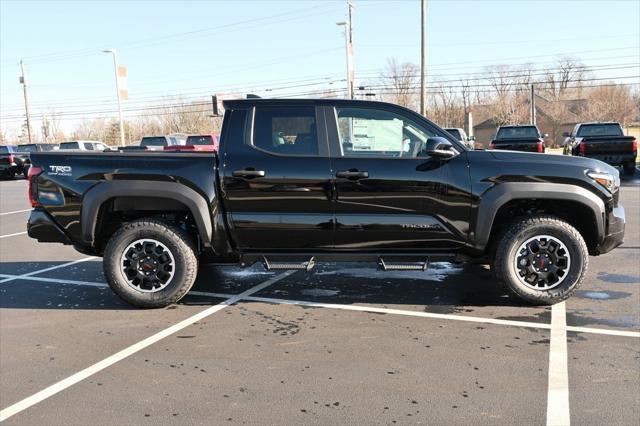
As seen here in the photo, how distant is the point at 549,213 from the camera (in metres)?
5.31

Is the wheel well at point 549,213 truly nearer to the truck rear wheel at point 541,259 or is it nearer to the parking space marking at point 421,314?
the truck rear wheel at point 541,259

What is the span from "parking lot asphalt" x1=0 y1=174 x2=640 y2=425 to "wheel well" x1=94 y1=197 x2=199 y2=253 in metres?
0.72

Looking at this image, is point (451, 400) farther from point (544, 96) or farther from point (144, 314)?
point (544, 96)

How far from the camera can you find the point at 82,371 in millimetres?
3869

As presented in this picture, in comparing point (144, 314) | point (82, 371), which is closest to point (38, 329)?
point (144, 314)

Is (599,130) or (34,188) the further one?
(599,130)

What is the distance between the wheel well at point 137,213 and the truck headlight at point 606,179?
3768 mm

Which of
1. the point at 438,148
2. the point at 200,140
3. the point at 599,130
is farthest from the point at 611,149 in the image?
the point at 200,140

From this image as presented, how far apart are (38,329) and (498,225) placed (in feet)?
14.2

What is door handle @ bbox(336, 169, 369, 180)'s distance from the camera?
4949mm

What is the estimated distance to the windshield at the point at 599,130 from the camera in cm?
1947

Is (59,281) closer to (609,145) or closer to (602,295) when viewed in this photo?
(602,295)

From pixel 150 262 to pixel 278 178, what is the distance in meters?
1.49

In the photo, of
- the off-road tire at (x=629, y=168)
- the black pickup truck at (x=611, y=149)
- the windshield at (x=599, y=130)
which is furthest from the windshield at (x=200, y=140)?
the off-road tire at (x=629, y=168)
